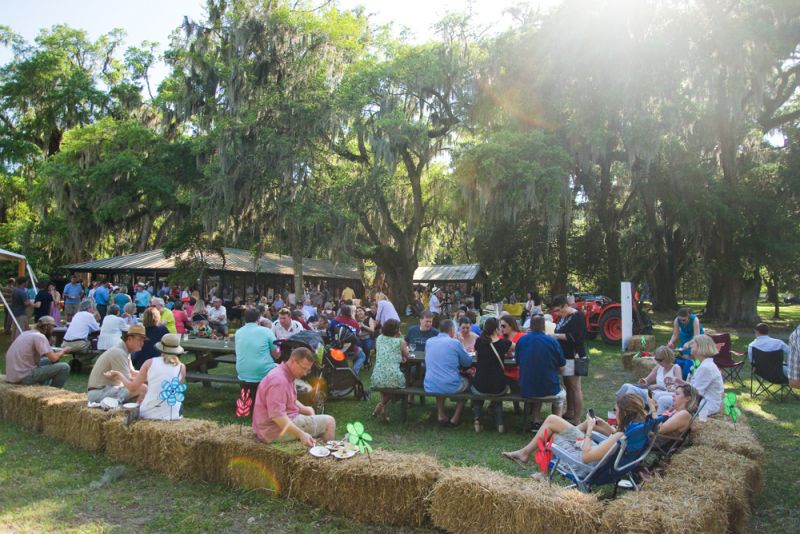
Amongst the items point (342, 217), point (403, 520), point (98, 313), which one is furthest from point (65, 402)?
point (342, 217)

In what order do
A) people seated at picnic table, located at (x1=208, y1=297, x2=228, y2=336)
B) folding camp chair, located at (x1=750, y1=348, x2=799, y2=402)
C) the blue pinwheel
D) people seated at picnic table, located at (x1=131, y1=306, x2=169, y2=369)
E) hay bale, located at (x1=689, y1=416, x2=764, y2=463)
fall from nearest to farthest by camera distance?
hay bale, located at (x1=689, y1=416, x2=764, y2=463), the blue pinwheel, people seated at picnic table, located at (x1=131, y1=306, x2=169, y2=369), folding camp chair, located at (x1=750, y1=348, x2=799, y2=402), people seated at picnic table, located at (x1=208, y1=297, x2=228, y2=336)

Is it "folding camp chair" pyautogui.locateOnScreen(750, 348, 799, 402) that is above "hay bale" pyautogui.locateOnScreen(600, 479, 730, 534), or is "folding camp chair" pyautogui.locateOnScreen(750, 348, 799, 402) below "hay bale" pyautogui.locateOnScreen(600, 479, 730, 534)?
above

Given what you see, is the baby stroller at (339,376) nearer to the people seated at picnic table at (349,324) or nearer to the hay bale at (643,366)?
the people seated at picnic table at (349,324)

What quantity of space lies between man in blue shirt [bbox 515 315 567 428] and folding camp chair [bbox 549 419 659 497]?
1.95 m

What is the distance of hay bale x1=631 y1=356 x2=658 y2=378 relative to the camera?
843cm

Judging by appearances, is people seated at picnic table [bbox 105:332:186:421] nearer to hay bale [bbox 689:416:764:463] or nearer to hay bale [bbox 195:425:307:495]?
hay bale [bbox 195:425:307:495]

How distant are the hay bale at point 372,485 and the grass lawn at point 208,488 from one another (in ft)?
0.40

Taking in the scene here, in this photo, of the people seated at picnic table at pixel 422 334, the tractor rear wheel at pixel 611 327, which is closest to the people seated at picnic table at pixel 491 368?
the people seated at picnic table at pixel 422 334

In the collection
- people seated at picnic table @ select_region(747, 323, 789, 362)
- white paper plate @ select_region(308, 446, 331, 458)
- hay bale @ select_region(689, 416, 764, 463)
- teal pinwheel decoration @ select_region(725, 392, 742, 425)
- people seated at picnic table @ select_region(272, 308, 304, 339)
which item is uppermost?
people seated at picnic table @ select_region(747, 323, 789, 362)

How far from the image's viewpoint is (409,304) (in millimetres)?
23109

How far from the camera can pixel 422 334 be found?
7617 mm

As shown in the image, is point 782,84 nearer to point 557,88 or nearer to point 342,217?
point 557,88

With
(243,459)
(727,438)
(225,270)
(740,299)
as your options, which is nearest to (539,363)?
(727,438)

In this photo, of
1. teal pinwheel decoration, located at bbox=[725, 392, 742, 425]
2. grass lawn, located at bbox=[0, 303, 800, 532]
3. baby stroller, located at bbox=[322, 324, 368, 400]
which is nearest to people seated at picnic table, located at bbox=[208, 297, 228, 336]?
baby stroller, located at bbox=[322, 324, 368, 400]
